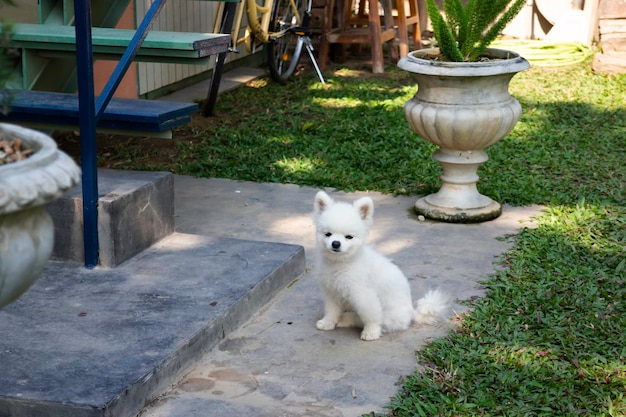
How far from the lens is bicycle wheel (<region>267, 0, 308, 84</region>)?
8.93m

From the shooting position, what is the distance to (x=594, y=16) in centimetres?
1102

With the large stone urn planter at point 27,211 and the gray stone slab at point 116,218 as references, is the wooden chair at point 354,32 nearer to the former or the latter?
the gray stone slab at point 116,218

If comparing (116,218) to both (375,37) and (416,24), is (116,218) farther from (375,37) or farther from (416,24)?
(416,24)

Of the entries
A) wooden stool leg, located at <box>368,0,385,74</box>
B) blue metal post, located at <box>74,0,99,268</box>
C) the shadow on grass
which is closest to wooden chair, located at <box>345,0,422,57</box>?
wooden stool leg, located at <box>368,0,385,74</box>

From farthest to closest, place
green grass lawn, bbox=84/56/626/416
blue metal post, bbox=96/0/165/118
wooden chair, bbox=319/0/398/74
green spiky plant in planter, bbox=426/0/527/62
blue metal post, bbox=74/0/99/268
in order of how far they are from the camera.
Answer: wooden chair, bbox=319/0/398/74
green spiky plant in planter, bbox=426/0/527/62
blue metal post, bbox=96/0/165/118
blue metal post, bbox=74/0/99/268
green grass lawn, bbox=84/56/626/416

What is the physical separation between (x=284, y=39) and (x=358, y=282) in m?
6.01

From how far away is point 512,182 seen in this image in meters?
6.21

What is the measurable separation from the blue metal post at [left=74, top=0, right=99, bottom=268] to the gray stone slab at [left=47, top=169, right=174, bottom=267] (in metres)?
0.05

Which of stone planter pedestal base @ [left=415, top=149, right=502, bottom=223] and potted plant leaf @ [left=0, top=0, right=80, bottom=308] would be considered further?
stone planter pedestal base @ [left=415, top=149, right=502, bottom=223]

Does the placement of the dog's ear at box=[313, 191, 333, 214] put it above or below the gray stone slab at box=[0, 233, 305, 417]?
above

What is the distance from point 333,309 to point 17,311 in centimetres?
134

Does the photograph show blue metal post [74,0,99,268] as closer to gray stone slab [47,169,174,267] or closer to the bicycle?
gray stone slab [47,169,174,267]

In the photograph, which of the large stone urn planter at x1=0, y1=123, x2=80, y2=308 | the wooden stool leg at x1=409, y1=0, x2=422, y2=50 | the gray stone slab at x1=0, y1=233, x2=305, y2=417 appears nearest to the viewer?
the large stone urn planter at x1=0, y1=123, x2=80, y2=308

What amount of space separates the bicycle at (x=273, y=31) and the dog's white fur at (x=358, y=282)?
4016mm
